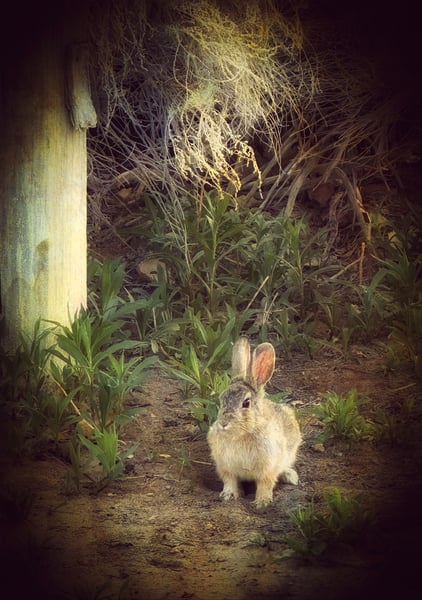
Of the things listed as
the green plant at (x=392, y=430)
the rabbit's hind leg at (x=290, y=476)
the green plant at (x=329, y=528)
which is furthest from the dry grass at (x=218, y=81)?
the green plant at (x=329, y=528)

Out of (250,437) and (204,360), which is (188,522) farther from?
(204,360)

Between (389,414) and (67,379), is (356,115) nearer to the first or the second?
(389,414)

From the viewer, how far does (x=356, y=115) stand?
8109 millimetres

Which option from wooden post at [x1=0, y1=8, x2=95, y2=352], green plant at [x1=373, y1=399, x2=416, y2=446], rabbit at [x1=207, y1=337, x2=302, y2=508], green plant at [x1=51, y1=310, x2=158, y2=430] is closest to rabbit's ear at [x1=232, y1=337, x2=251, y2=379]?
rabbit at [x1=207, y1=337, x2=302, y2=508]

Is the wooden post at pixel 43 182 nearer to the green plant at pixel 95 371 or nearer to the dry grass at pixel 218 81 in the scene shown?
the green plant at pixel 95 371

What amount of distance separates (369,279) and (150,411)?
97.4 inches

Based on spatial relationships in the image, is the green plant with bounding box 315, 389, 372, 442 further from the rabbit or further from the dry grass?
the dry grass

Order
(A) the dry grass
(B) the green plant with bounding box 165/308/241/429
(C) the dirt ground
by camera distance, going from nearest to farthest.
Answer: (C) the dirt ground → (B) the green plant with bounding box 165/308/241/429 → (A) the dry grass

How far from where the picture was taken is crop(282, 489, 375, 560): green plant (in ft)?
15.4

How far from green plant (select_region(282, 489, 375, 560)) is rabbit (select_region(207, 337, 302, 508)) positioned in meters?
0.39

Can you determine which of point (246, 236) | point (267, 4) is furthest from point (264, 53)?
point (246, 236)

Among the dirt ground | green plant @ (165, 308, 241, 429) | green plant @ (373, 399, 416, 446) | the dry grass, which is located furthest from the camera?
the dry grass

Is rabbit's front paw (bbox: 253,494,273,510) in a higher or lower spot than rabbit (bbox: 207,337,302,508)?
lower

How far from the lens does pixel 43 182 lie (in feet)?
20.3
